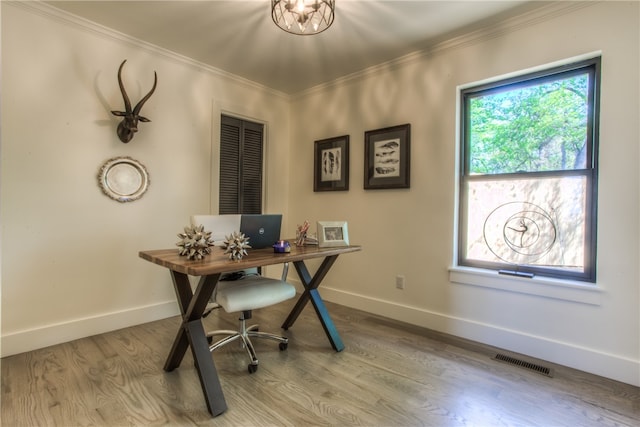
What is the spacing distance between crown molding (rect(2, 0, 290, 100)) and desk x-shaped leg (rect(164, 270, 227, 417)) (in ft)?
7.05

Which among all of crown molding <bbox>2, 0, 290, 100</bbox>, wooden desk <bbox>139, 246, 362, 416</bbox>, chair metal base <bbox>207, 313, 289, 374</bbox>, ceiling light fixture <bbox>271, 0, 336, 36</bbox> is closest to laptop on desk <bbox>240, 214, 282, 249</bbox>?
wooden desk <bbox>139, 246, 362, 416</bbox>

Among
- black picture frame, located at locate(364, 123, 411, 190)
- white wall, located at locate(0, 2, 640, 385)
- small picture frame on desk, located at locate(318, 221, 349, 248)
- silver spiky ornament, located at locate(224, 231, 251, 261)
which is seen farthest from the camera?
black picture frame, located at locate(364, 123, 411, 190)

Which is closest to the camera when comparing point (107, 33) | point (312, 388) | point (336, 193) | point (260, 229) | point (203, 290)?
point (203, 290)

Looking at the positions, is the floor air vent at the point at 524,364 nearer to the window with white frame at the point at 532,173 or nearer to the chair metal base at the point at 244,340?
the window with white frame at the point at 532,173

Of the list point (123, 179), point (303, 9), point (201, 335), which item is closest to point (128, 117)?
point (123, 179)

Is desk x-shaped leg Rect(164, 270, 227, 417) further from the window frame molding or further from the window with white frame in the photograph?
the window with white frame

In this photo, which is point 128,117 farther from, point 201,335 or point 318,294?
point 318,294

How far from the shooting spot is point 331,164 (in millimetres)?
3463

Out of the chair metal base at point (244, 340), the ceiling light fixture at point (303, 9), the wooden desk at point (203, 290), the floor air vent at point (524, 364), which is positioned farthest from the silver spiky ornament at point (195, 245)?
the floor air vent at point (524, 364)

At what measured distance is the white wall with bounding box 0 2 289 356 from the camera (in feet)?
7.00

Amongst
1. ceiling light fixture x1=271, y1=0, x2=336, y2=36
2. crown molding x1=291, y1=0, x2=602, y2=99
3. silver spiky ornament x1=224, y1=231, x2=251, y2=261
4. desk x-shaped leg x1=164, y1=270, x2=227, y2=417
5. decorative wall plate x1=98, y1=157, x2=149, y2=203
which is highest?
crown molding x1=291, y1=0, x2=602, y2=99

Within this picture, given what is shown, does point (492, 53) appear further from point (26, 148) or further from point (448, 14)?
point (26, 148)

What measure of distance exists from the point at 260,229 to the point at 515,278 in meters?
1.90

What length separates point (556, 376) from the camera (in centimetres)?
193
